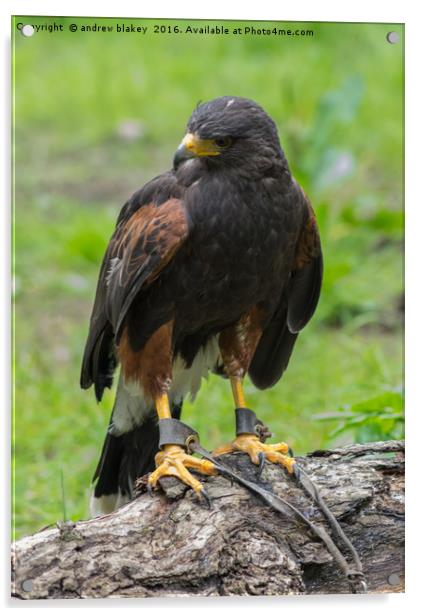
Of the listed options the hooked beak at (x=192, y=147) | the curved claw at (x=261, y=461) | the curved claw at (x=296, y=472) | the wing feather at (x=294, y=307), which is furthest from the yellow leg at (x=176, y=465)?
the hooked beak at (x=192, y=147)

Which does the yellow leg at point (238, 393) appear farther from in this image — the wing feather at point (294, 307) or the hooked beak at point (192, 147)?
the hooked beak at point (192, 147)

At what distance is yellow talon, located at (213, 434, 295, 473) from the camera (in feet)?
13.3

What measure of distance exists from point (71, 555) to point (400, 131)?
2.35 m

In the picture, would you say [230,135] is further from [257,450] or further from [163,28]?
[257,450]

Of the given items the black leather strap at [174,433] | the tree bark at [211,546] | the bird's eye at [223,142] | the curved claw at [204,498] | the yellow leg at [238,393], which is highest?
the bird's eye at [223,142]

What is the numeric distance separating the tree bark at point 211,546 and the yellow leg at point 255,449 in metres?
0.06

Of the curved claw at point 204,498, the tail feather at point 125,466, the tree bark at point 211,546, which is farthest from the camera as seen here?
the tail feather at point 125,466

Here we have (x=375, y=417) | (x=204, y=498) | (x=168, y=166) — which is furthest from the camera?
(x=168, y=166)

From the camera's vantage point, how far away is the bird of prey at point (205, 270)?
3.88 metres

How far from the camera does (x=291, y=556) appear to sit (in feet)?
12.2

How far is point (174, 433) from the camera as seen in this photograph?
4.05m

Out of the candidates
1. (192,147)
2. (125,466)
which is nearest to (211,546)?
(125,466)

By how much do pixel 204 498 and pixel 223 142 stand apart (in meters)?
1.25
